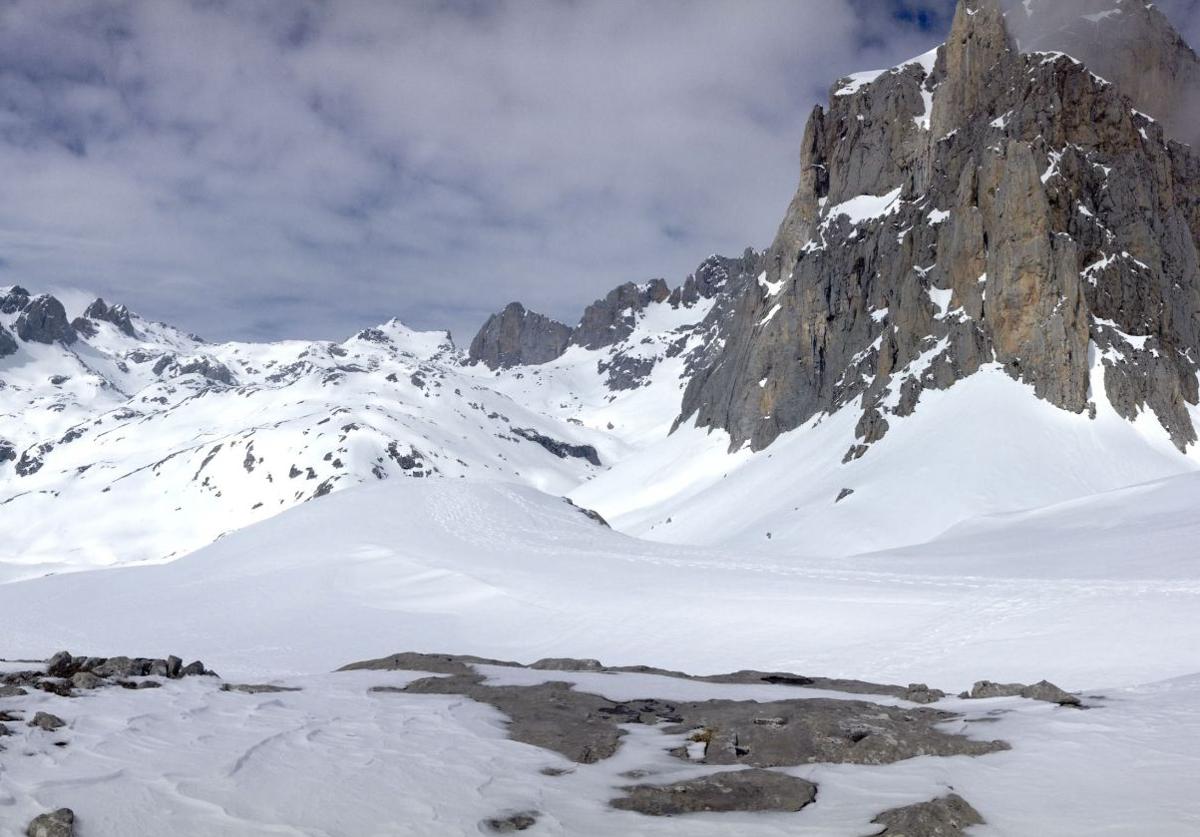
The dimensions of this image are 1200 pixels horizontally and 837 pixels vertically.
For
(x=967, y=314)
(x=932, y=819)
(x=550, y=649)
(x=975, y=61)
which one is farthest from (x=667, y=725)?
(x=975, y=61)

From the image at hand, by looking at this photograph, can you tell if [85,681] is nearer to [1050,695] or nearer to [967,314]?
[1050,695]

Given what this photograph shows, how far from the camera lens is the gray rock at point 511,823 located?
6785 mm

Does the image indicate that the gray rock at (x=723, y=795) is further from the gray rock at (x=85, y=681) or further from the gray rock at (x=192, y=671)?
the gray rock at (x=192, y=671)

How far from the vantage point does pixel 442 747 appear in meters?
9.20

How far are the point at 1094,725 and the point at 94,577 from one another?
39193 mm

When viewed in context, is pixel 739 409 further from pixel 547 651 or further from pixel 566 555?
pixel 547 651

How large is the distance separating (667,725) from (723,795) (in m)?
2.96

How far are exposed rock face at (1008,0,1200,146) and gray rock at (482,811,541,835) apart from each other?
8619 centimetres

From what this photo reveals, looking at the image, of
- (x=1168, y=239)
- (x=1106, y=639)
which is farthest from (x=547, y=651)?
(x=1168, y=239)

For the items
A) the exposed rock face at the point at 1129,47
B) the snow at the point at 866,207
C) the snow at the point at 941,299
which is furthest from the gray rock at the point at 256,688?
the snow at the point at 866,207

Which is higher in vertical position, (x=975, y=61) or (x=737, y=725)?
(x=975, y=61)

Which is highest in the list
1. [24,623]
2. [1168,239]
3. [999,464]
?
[1168,239]

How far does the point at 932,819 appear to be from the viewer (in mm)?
6496

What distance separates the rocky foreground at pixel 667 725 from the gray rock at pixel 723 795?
18mm
